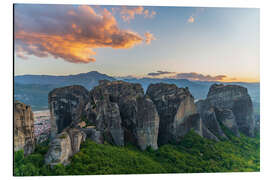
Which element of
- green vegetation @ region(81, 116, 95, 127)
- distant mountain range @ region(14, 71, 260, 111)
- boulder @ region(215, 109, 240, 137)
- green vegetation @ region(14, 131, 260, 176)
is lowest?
green vegetation @ region(14, 131, 260, 176)

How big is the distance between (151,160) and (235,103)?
814 cm

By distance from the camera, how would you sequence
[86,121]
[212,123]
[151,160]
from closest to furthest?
1. [151,160]
2. [86,121]
3. [212,123]

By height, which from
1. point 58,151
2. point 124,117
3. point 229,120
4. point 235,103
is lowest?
point 229,120

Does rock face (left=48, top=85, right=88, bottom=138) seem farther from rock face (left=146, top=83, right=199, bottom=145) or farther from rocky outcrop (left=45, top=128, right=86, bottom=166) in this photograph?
rock face (left=146, top=83, right=199, bottom=145)

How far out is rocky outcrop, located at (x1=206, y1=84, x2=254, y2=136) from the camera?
1125 centimetres

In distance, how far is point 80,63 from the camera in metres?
7.26

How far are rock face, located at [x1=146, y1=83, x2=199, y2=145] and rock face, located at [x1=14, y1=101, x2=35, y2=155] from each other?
→ 5.53 metres

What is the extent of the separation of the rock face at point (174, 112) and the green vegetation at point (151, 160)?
0.55m

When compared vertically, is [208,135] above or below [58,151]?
below

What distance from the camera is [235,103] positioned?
12.0 m

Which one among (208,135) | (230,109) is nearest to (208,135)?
(208,135)

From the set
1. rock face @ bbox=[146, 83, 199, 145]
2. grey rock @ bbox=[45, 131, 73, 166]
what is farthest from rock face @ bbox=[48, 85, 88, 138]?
rock face @ bbox=[146, 83, 199, 145]

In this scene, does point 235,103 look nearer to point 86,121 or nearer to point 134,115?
point 134,115

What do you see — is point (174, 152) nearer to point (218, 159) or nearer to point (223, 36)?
point (218, 159)
